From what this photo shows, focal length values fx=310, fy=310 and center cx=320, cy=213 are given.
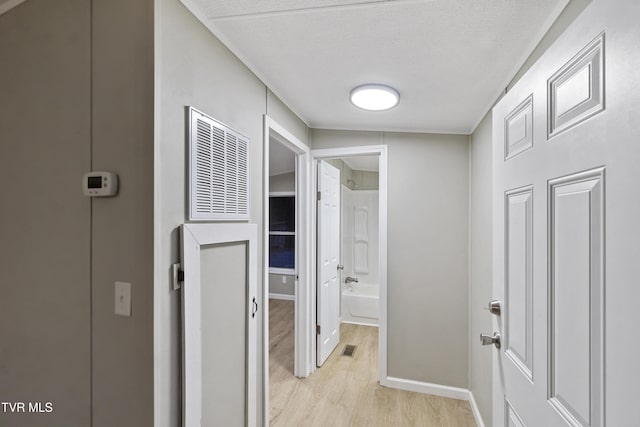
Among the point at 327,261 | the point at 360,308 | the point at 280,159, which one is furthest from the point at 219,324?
the point at 280,159

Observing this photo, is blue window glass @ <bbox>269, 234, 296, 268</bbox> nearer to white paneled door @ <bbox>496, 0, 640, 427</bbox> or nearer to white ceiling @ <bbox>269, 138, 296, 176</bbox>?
white ceiling @ <bbox>269, 138, 296, 176</bbox>

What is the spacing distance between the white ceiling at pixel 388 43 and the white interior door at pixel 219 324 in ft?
2.96

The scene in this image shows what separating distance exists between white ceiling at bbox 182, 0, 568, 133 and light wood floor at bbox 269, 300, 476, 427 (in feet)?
7.57

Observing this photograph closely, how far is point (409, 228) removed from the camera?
2750 millimetres

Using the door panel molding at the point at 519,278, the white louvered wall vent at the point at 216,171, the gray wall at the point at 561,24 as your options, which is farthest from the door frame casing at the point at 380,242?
the door panel molding at the point at 519,278

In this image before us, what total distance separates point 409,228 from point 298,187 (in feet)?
3.47

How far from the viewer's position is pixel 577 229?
72 centimetres

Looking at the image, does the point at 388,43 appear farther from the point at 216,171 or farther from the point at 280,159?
the point at 280,159
